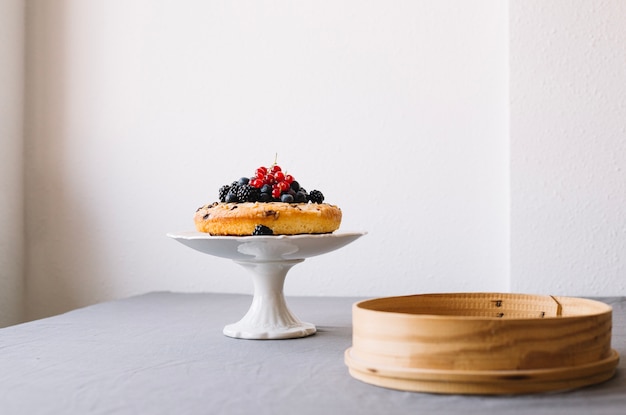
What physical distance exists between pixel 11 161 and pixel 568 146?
65.2 inches

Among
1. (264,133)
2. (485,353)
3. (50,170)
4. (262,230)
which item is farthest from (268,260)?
(50,170)

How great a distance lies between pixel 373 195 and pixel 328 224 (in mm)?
796

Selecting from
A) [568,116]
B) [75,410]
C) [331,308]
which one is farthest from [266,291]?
[568,116]

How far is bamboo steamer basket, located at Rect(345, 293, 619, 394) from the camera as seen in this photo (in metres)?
0.79

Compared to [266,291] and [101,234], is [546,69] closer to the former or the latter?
[266,291]

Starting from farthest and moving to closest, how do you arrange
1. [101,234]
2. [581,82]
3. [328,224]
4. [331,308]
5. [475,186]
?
[101,234] < [475,186] < [581,82] < [331,308] < [328,224]

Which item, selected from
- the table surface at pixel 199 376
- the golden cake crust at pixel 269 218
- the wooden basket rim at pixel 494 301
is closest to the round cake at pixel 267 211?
the golden cake crust at pixel 269 218

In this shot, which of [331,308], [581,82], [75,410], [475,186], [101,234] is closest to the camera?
[75,410]

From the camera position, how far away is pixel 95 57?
7.67ft

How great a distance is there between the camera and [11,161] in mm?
2307

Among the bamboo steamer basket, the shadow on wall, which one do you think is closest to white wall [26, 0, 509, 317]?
the shadow on wall

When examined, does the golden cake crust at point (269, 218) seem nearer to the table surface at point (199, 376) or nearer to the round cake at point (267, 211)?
the round cake at point (267, 211)

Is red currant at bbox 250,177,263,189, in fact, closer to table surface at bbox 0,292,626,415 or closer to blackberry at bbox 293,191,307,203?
blackberry at bbox 293,191,307,203

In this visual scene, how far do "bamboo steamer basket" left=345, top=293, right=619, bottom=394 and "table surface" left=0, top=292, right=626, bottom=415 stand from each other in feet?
0.05
